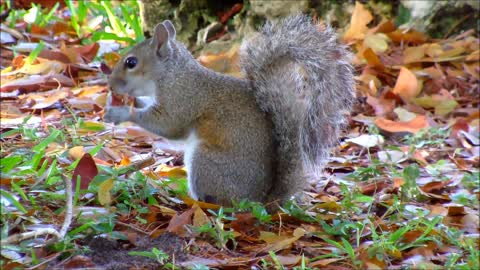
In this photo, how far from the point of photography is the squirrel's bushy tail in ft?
12.1

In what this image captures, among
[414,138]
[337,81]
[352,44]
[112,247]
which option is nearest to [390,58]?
[352,44]

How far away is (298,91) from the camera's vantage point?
12.2ft

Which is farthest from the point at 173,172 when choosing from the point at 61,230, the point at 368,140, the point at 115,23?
the point at 115,23

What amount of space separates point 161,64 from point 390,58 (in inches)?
101

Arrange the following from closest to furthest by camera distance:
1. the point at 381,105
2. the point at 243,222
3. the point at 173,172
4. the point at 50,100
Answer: the point at 243,222
the point at 173,172
the point at 50,100
the point at 381,105

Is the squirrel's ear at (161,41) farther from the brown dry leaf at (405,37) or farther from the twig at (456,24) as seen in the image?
the twig at (456,24)

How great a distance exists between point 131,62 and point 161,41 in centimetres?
18

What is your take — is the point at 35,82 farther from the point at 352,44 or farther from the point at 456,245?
the point at 456,245

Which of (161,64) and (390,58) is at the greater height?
(161,64)

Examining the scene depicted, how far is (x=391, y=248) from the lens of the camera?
3336mm

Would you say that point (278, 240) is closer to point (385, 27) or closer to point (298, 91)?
point (298, 91)

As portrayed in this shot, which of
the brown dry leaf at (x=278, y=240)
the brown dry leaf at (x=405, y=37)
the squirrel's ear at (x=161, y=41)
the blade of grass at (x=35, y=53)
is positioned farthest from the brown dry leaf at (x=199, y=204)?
the brown dry leaf at (x=405, y=37)

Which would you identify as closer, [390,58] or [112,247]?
[112,247]

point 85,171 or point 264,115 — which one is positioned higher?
point 264,115
